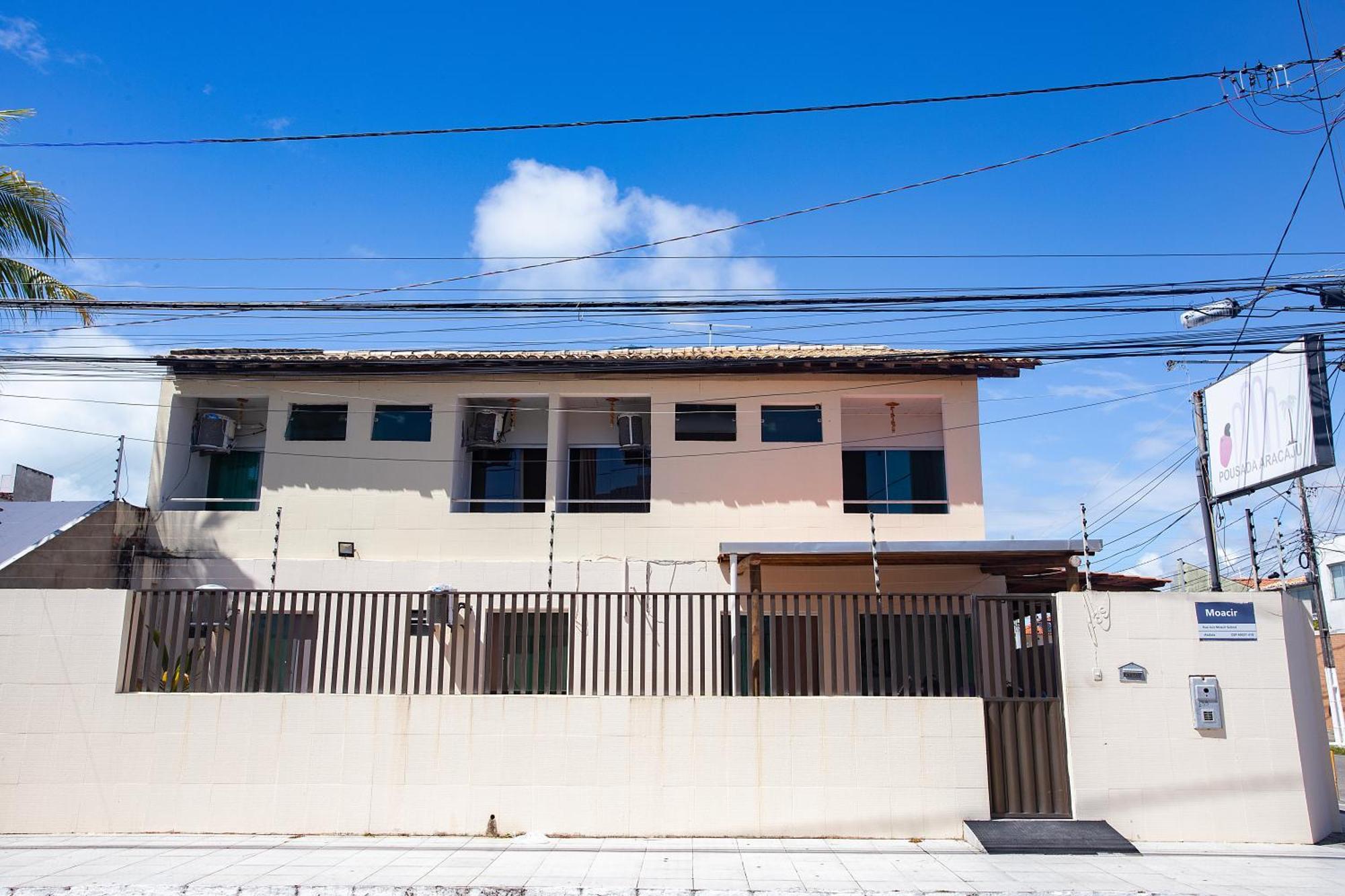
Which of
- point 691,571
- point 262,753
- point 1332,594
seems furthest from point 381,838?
point 1332,594

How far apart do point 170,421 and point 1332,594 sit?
35717 millimetres

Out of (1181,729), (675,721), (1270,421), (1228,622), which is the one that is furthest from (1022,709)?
(1270,421)

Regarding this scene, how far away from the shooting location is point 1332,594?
110 feet

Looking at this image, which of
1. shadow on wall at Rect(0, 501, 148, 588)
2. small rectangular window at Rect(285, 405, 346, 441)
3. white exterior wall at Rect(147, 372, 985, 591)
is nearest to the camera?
shadow on wall at Rect(0, 501, 148, 588)

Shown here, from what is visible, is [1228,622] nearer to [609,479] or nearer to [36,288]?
[609,479]

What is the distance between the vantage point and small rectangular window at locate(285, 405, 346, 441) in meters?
14.9

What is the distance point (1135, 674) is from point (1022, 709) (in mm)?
1078

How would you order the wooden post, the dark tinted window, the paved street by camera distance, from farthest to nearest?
the dark tinted window < the wooden post < the paved street

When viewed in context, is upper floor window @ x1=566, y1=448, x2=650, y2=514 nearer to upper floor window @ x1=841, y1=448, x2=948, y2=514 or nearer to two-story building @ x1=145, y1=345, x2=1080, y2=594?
two-story building @ x1=145, y1=345, x2=1080, y2=594

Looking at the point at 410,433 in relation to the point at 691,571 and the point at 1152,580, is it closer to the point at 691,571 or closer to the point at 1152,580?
the point at 691,571

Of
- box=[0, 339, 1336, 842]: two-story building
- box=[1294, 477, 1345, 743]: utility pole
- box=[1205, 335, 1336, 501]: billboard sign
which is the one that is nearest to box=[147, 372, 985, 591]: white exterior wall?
box=[1205, 335, 1336, 501]: billboard sign

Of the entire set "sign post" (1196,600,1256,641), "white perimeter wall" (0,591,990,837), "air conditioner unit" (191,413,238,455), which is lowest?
"white perimeter wall" (0,591,990,837)

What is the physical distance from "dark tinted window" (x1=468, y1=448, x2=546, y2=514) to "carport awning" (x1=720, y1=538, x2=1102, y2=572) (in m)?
4.17

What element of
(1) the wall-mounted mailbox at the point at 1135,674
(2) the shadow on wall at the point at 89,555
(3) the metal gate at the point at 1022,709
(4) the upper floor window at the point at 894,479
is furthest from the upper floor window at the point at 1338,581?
(2) the shadow on wall at the point at 89,555
